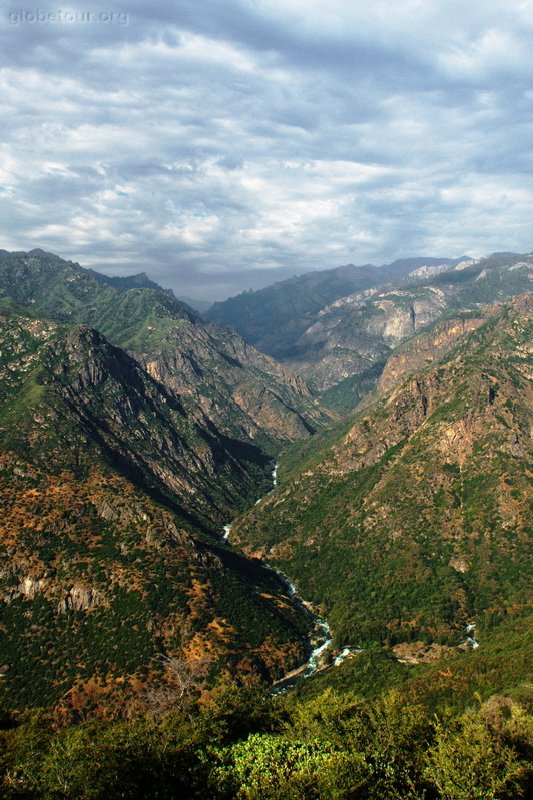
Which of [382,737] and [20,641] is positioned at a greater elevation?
[382,737]

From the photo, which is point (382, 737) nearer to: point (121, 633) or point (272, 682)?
point (272, 682)

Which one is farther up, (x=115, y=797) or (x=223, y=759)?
(x=115, y=797)

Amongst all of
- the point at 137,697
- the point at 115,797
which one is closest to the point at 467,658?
the point at 137,697

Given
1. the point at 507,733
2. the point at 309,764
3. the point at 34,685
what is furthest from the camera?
the point at 34,685

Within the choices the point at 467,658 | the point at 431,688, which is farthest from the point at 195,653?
the point at 467,658

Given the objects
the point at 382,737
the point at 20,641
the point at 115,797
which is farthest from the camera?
the point at 20,641

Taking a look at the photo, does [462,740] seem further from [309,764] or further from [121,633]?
[121,633]

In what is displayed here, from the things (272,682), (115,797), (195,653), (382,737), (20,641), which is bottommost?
(272,682)

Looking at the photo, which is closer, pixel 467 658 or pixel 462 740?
pixel 462 740

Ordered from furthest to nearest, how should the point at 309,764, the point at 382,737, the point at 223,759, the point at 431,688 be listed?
the point at 431,688 → the point at 382,737 → the point at 223,759 → the point at 309,764
